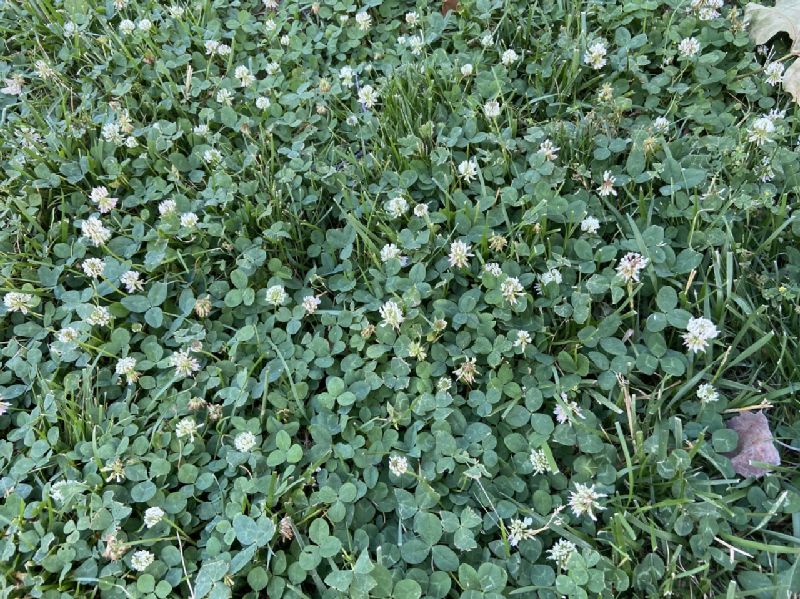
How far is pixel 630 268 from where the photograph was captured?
2141 mm

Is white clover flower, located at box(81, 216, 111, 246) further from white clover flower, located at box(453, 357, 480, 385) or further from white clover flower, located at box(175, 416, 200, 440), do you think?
white clover flower, located at box(453, 357, 480, 385)

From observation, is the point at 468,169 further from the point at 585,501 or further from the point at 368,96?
the point at 585,501

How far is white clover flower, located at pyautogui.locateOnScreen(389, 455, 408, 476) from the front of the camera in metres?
1.91

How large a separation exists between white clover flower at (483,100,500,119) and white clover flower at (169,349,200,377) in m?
1.39

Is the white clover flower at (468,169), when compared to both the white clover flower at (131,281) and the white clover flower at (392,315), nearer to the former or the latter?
the white clover flower at (392,315)

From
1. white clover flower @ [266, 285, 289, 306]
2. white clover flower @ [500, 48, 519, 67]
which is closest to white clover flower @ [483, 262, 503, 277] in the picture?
white clover flower @ [266, 285, 289, 306]

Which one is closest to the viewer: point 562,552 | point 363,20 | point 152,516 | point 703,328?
point 562,552

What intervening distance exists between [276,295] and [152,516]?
788 mm

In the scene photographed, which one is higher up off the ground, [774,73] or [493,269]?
[774,73]

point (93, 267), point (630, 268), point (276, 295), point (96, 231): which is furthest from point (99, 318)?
point (630, 268)

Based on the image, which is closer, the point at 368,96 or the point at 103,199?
the point at 103,199

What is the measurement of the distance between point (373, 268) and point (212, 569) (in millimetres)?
1068

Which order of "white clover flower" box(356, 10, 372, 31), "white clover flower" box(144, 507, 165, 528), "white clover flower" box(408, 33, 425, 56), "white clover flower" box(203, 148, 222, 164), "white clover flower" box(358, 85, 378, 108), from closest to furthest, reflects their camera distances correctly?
"white clover flower" box(144, 507, 165, 528), "white clover flower" box(203, 148, 222, 164), "white clover flower" box(358, 85, 378, 108), "white clover flower" box(408, 33, 425, 56), "white clover flower" box(356, 10, 372, 31)

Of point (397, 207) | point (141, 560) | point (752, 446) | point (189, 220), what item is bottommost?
point (752, 446)
